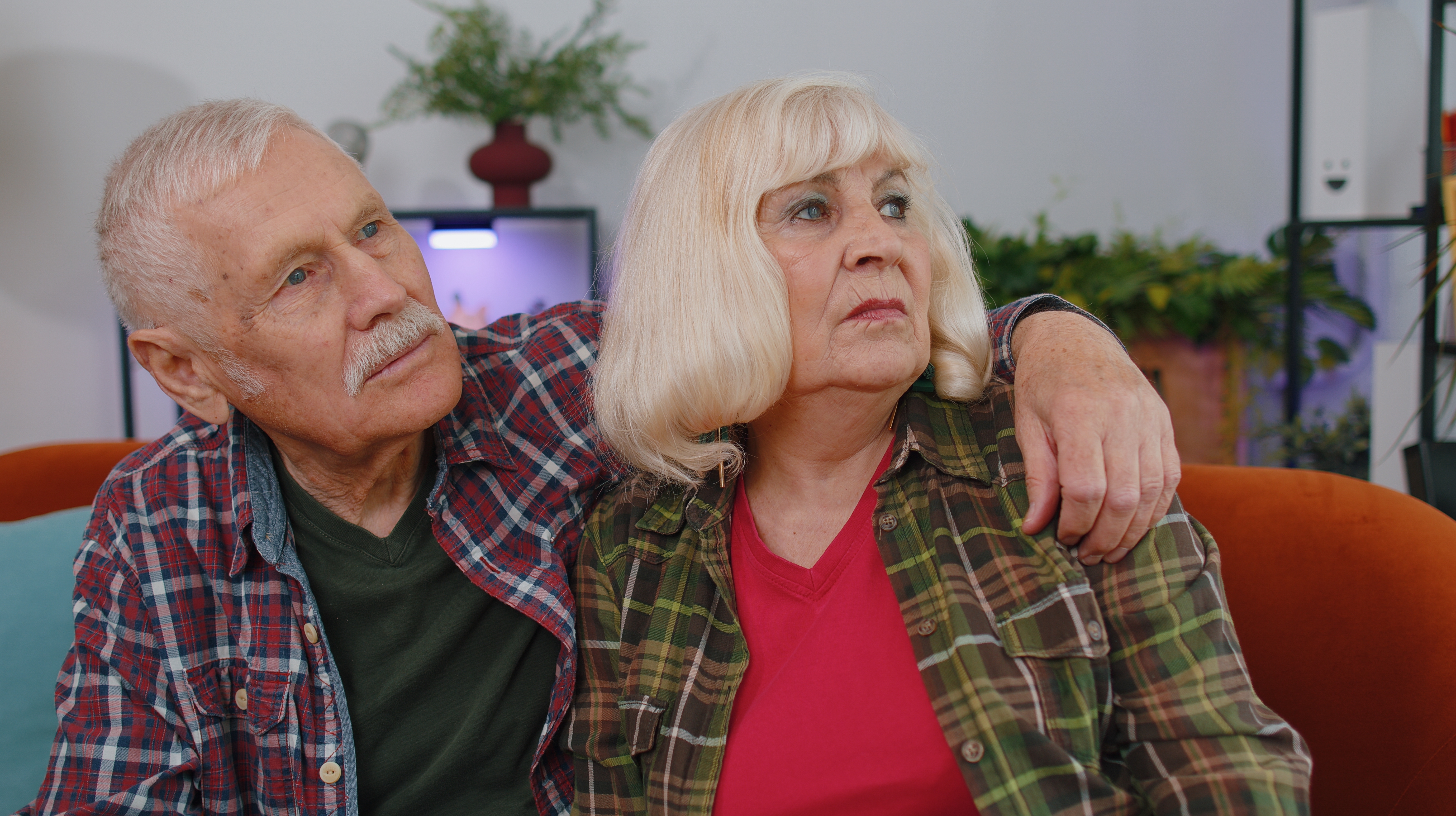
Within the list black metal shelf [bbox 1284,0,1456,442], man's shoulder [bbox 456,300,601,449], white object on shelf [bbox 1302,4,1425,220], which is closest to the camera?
man's shoulder [bbox 456,300,601,449]

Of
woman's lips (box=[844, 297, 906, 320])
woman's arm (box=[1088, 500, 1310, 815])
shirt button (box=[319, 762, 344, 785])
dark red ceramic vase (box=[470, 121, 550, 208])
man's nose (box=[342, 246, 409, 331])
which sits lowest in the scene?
shirt button (box=[319, 762, 344, 785])

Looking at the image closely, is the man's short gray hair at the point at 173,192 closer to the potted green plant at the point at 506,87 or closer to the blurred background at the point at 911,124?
the potted green plant at the point at 506,87

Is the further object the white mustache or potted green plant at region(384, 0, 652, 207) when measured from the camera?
potted green plant at region(384, 0, 652, 207)

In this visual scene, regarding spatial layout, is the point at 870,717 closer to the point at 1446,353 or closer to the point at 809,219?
the point at 809,219

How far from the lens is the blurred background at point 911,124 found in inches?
119

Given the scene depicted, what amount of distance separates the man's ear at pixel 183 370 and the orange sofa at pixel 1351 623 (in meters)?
A: 1.37

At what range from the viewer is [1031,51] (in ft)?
10.6

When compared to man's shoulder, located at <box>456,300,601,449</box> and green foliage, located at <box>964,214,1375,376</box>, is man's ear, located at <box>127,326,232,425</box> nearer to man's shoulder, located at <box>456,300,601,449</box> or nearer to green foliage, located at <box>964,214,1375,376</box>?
man's shoulder, located at <box>456,300,601,449</box>

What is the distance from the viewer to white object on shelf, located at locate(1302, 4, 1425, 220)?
2.58 metres

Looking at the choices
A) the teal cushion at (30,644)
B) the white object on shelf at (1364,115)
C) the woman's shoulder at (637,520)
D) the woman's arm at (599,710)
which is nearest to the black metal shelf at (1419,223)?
the white object on shelf at (1364,115)

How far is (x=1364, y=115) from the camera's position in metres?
2.59

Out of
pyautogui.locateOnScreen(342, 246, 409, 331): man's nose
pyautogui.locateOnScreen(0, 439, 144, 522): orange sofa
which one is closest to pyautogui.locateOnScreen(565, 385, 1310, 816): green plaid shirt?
pyautogui.locateOnScreen(342, 246, 409, 331): man's nose

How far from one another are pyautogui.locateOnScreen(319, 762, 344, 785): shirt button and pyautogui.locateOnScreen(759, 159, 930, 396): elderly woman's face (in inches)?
29.2

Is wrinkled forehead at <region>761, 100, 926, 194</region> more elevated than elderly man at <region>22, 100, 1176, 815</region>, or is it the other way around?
wrinkled forehead at <region>761, 100, 926, 194</region>
